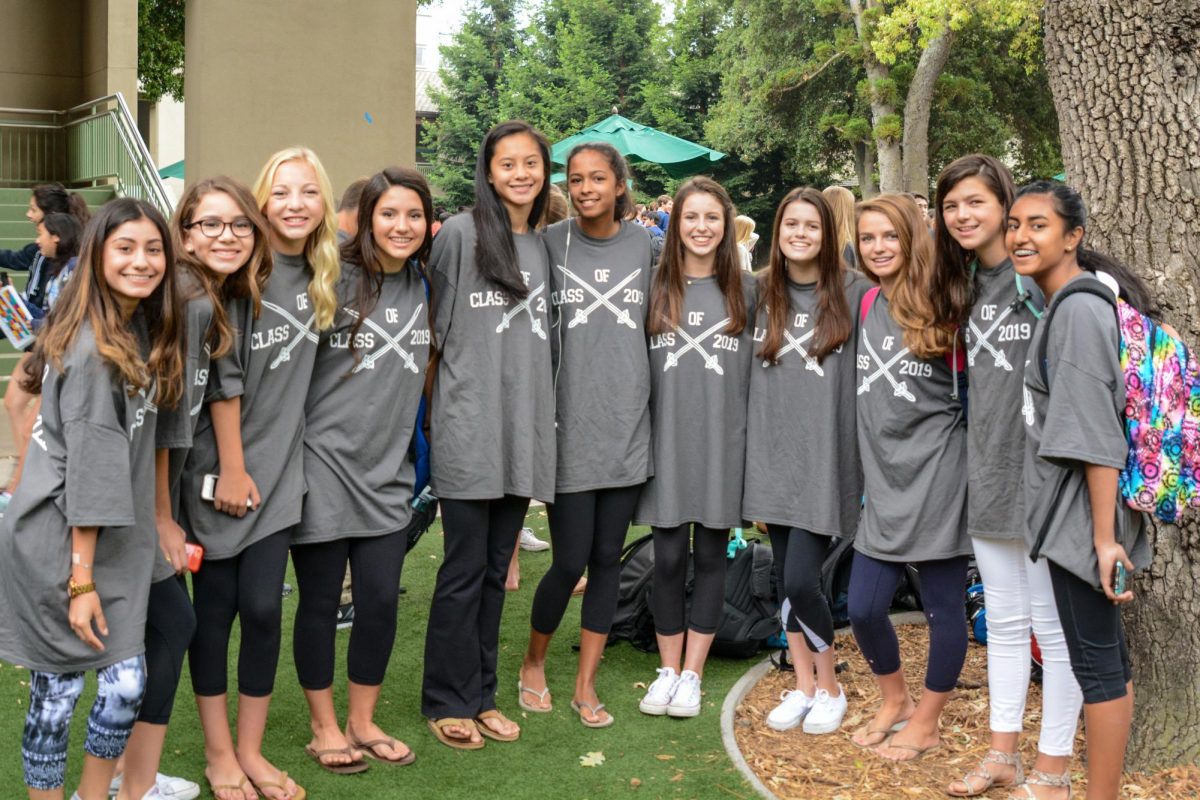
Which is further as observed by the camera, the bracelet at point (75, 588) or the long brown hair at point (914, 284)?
the long brown hair at point (914, 284)

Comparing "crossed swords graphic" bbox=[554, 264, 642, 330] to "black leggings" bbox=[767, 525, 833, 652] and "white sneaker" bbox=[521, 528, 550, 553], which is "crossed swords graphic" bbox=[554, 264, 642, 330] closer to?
"black leggings" bbox=[767, 525, 833, 652]

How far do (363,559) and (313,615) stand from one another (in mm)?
255

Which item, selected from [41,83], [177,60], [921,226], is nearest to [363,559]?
[921,226]

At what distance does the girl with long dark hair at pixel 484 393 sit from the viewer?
4.46 metres

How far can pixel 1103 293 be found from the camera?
348 cm

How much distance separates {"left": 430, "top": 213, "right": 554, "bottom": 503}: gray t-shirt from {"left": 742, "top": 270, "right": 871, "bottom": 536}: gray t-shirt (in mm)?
905

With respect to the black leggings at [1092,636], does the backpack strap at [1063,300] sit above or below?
above

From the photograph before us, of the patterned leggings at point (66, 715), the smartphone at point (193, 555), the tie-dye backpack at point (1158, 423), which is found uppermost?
the tie-dye backpack at point (1158, 423)

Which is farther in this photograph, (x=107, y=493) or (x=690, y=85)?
(x=690, y=85)

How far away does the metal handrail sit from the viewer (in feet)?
46.6

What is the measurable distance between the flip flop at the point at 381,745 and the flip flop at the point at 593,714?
0.74 metres

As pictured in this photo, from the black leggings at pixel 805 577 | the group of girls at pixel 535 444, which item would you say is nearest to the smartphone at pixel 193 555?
the group of girls at pixel 535 444

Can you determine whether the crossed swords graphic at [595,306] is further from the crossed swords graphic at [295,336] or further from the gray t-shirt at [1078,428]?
the gray t-shirt at [1078,428]

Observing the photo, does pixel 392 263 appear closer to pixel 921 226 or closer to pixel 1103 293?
pixel 921 226
